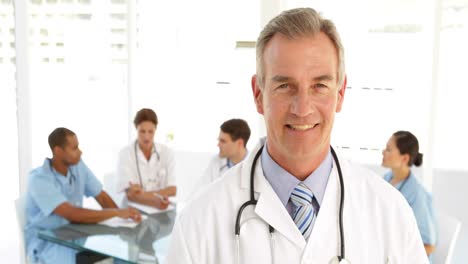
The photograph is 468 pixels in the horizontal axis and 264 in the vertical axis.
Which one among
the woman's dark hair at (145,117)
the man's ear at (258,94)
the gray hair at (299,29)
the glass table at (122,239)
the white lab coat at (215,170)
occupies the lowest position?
the glass table at (122,239)

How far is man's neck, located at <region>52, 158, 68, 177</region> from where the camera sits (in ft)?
9.37

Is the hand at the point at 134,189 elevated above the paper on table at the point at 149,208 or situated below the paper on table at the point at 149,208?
above

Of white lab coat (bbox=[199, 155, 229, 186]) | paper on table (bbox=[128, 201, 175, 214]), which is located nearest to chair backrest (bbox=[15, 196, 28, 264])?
paper on table (bbox=[128, 201, 175, 214])

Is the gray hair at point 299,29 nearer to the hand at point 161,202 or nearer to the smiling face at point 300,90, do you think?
the smiling face at point 300,90

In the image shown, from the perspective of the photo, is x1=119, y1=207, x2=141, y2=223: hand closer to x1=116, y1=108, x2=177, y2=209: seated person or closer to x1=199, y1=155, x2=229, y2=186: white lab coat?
x1=116, y1=108, x2=177, y2=209: seated person

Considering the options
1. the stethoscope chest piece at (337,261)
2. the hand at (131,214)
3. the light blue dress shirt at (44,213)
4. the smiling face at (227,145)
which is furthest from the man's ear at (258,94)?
the smiling face at (227,145)

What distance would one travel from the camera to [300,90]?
978 mm

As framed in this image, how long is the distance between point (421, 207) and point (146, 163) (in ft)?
6.08

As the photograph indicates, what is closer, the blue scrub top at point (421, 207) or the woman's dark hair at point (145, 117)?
the blue scrub top at point (421, 207)

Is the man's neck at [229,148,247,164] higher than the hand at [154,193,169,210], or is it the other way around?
the man's neck at [229,148,247,164]

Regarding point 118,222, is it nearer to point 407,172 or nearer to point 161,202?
point 161,202

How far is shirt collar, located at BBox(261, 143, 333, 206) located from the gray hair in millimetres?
182

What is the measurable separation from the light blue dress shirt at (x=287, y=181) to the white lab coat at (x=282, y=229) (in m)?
0.01

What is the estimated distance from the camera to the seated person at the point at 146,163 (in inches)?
134
